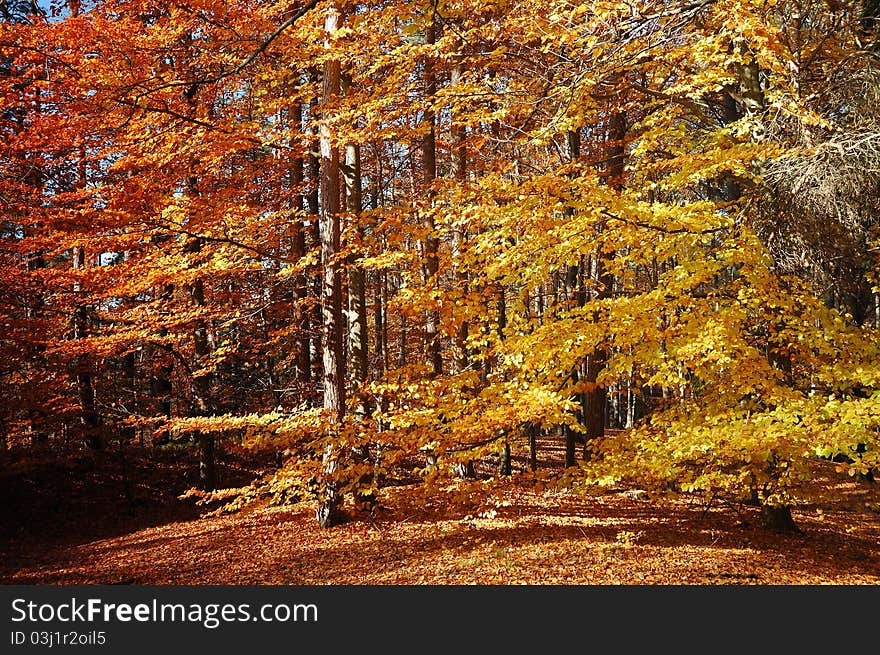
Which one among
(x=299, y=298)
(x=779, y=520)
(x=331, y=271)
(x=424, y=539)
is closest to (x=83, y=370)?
(x=299, y=298)

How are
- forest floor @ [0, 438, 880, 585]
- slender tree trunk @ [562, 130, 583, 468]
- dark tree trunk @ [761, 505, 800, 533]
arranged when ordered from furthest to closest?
slender tree trunk @ [562, 130, 583, 468], dark tree trunk @ [761, 505, 800, 533], forest floor @ [0, 438, 880, 585]

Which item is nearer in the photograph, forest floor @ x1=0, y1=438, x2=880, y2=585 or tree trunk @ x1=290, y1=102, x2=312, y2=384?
forest floor @ x1=0, y1=438, x2=880, y2=585

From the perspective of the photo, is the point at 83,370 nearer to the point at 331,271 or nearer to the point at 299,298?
the point at 299,298

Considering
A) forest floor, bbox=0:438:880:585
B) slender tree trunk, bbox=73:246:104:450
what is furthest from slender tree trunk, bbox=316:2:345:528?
slender tree trunk, bbox=73:246:104:450

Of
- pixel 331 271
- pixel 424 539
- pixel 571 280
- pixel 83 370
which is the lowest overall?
pixel 424 539

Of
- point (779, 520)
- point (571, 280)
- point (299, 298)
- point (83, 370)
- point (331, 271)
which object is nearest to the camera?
point (331, 271)

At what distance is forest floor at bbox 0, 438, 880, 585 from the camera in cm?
819

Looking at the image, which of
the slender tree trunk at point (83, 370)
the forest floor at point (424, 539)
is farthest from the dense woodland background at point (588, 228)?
the slender tree trunk at point (83, 370)

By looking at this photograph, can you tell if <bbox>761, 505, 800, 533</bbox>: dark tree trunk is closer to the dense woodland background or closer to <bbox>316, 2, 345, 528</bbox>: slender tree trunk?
the dense woodland background

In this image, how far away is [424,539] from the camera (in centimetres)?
1025

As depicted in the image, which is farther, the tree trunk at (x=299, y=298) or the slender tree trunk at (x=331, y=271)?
the tree trunk at (x=299, y=298)

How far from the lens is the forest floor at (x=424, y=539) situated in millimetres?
8188

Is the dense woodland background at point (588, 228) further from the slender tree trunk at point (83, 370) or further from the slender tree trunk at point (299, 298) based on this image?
the slender tree trunk at point (83, 370)

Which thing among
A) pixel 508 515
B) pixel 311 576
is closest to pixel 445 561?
pixel 311 576
